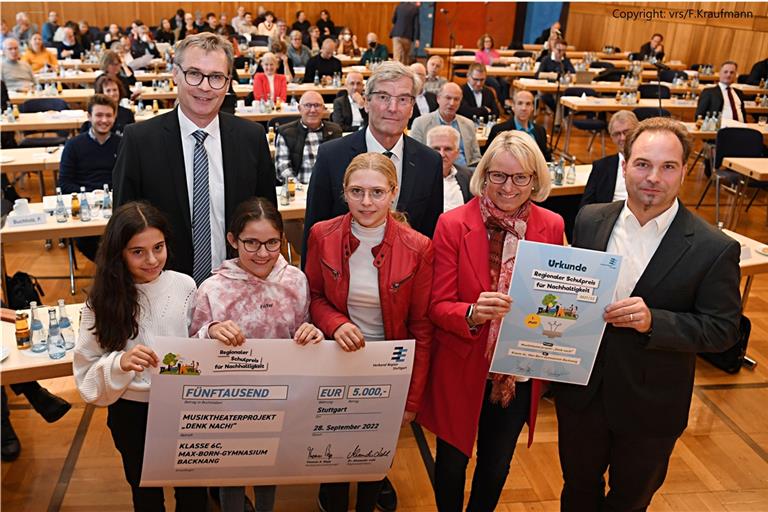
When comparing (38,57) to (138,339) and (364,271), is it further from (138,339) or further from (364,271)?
(364,271)

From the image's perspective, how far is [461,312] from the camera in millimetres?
2367

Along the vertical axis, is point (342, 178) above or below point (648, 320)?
above

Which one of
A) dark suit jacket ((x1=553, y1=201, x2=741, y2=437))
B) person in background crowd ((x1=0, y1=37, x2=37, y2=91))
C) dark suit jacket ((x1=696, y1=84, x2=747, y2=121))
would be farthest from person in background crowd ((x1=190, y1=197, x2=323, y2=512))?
person in background crowd ((x1=0, y1=37, x2=37, y2=91))

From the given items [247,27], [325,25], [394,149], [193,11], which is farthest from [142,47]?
[394,149]

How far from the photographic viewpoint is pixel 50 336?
10.3 feet

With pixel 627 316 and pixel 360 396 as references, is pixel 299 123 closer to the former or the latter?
pixel 360 396

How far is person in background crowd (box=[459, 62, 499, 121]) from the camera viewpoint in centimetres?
910

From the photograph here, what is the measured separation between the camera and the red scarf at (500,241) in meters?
2.45

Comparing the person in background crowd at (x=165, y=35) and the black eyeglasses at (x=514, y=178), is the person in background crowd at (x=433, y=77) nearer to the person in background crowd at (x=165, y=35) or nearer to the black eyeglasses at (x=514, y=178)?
the black eyeglasses at (x=514, y=178)

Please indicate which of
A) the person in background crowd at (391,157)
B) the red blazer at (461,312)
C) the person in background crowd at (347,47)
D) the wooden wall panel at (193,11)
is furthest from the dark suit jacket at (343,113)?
the wooden wall panel at (193,11)

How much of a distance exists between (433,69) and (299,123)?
4.41 metres

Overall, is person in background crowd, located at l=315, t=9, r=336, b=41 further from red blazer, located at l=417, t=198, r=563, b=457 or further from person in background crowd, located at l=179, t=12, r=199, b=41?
red blazer, located at l=417, t=198, r=563, b=457

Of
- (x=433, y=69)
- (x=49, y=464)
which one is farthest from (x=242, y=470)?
(x=433, y=69)

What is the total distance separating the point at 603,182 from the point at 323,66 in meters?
7.47
